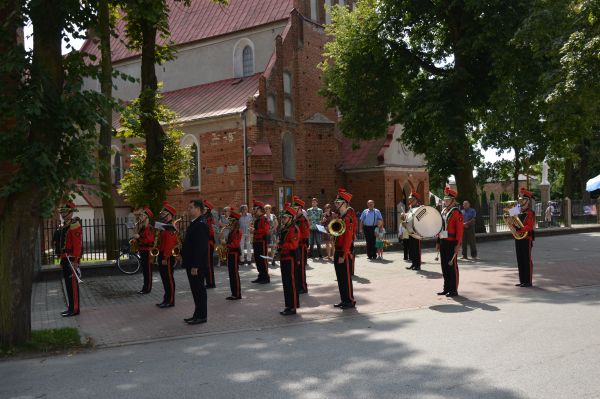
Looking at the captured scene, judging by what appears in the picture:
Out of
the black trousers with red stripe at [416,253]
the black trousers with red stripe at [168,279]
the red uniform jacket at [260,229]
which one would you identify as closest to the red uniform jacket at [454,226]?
the black trousers with red stripe at [416,253]

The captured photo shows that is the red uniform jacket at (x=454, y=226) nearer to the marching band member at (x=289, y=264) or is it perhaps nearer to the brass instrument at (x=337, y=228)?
the brass instrument at (x=337, y=228)

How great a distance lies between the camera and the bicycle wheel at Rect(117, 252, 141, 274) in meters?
17.1

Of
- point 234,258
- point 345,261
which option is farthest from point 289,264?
point 234,258

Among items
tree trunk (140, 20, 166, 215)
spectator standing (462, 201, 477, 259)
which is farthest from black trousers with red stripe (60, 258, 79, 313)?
spectator standing (462, 201, 477, 259)

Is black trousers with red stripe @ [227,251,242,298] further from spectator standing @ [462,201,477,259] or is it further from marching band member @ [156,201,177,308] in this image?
spectator standing @ [462,201,477,259]

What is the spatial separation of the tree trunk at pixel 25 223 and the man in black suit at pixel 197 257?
240 cm

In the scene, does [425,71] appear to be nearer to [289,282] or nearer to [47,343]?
[289,282]

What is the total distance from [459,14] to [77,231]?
17834 mm

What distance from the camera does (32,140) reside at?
8.23 m

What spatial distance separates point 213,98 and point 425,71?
12.4 meters

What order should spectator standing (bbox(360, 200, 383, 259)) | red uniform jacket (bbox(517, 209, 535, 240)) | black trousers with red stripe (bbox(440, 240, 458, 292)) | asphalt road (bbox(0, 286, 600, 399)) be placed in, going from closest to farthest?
asphalt road (bbox(0, 286, 600, 399)) → black trousers with red stripe (bbox(440, 240, 458, 292)) → red uniform jacket (bbox(517, 209, 535, 240)) → spectator standing (bbox(360, 200, 383, 259))

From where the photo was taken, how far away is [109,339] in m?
8.81

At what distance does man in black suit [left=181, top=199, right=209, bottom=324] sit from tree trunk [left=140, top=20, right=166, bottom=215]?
9.47m

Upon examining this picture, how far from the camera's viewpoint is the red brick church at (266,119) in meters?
30.2
